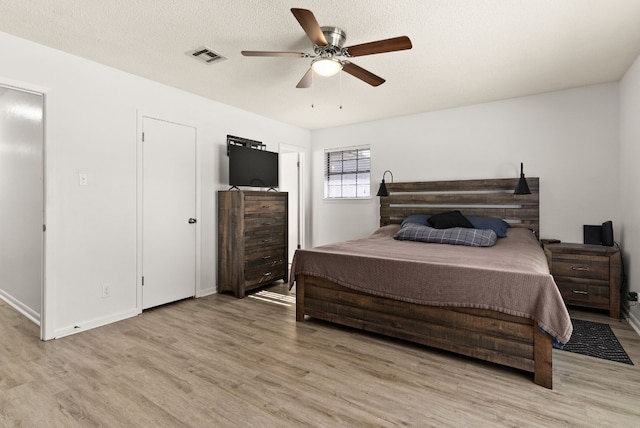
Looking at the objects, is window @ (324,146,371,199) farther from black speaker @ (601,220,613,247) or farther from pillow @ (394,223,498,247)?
black speaker @ (601,220,613,247)

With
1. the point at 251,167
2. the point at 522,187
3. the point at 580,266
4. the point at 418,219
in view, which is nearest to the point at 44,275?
the point at 251,167

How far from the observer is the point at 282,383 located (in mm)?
2098

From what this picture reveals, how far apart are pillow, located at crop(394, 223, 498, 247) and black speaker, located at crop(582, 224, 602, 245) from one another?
0.98 m

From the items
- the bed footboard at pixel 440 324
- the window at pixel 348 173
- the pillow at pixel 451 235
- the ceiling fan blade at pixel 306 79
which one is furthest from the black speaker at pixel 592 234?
the ceiling fan blade at pixel 306 79

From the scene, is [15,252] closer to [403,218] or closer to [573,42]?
[403,218]

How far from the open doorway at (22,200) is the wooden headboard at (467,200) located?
4098 mm

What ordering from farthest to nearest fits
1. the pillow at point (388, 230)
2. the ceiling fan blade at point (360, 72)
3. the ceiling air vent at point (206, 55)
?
the pillow at point (388, 230), the ceiling air vent at point (206, 55), the ceiling fan blade at point (360, 72)

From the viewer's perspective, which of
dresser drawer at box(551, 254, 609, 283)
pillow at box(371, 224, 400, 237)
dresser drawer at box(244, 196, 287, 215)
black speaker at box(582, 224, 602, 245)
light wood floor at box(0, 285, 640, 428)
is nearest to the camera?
light wood floor at box(0, 285, 640, 428)

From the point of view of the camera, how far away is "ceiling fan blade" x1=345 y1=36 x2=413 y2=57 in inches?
83.0

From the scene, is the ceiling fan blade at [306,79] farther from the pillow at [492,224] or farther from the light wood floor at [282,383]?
the pillow at [492,224]

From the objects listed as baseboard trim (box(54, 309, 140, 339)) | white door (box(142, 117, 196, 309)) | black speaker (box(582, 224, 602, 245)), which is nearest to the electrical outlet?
baseboard trim (box(54, 309, 140, 339))

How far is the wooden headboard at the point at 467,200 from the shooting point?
160 inches

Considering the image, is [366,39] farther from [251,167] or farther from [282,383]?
[282,383]

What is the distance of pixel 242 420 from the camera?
1749 mm
